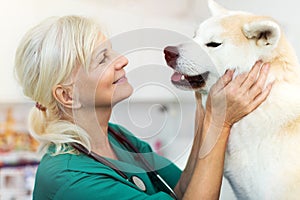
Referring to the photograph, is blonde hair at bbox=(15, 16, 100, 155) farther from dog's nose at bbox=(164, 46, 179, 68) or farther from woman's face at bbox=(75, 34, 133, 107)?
dog's nose at bbox=(164, 46, 179, 68)

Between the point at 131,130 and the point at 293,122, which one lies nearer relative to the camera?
the point at 293,122

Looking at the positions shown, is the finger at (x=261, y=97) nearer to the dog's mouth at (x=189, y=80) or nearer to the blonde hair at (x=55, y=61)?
the dog's mouth at (x=189, y=80)

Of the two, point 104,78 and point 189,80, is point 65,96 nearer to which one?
point 104,78

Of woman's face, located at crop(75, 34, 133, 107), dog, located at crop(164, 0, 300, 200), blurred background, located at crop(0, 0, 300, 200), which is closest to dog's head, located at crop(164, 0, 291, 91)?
dog, located at crop(164, 0, 300, 200)

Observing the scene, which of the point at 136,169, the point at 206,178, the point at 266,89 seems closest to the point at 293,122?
the point at 266,89

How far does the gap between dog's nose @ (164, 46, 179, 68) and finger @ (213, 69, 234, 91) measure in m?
0.10

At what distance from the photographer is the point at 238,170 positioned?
3.12 ft

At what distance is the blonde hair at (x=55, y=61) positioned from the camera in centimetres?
92

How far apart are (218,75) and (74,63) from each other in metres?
0.31

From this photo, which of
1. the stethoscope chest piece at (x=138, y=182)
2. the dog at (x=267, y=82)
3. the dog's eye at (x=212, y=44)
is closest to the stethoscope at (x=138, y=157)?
the stethoscope chest piece at (x=138, y=182)

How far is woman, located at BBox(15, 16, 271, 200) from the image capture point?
88 cm

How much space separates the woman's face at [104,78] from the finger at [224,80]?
0.64ft

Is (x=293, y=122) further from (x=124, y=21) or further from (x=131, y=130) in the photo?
(x=124, y=21)

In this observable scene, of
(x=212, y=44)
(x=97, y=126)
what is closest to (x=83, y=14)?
(x=97, y=126)
